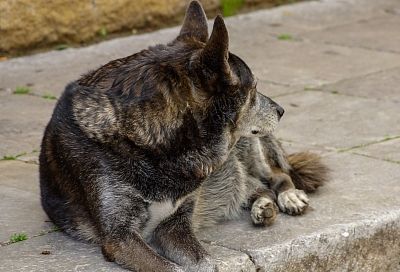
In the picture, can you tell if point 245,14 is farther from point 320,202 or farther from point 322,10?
point 320,202

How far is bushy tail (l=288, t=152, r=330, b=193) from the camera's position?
6027mm

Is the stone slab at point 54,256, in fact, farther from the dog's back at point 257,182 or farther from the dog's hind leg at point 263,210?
the dog's hind leg at point 263,210

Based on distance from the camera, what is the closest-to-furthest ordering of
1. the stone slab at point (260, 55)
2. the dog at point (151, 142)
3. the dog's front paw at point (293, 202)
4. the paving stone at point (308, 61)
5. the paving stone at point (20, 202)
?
the dog at point (151, 142), the paving stone at point (20, 202), the dog's front paw at point (293, 202), the stone slab at point (260, 55), the paving stone at point (308, 61)

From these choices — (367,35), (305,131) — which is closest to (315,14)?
(367,35)

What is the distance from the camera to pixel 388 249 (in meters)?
5.66

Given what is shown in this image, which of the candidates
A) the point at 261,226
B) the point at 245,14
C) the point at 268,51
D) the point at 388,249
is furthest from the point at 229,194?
the point at 245,14

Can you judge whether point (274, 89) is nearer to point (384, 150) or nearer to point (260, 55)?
point (260, 55)

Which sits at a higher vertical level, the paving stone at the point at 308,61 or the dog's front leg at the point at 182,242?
the dog's front leg at the point at 182,242

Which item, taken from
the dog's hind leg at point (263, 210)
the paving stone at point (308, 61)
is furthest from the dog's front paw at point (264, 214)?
the paving stone at point (308, 61)

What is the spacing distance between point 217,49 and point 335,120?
10.1ft

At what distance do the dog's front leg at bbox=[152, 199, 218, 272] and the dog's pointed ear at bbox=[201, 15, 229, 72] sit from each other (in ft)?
2.65

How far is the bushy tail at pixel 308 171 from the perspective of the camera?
19.8 feet

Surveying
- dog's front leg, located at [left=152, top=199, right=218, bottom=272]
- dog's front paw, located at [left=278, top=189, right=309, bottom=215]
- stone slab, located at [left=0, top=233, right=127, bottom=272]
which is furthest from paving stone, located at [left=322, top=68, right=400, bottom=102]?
stone slab, located at [left=0, top=233, right=127, bottom=272]

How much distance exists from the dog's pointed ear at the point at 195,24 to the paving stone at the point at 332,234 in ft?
3.55
